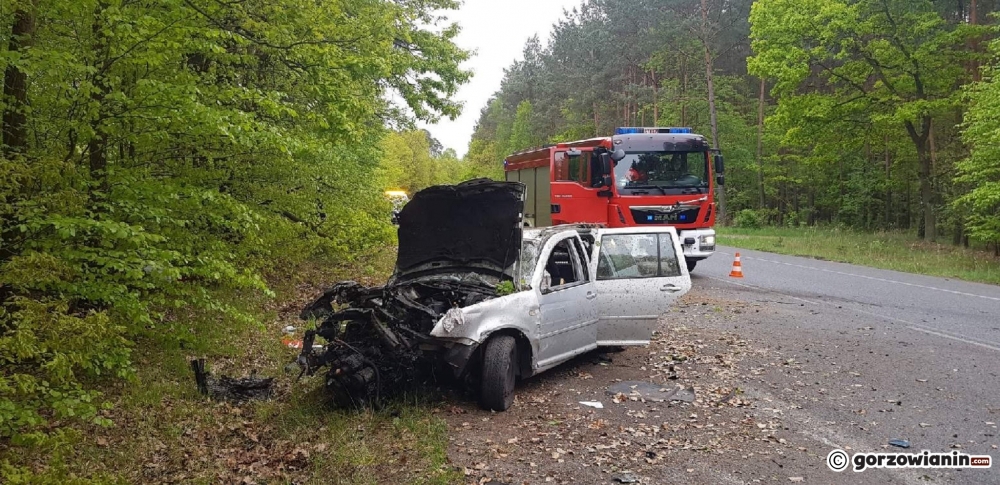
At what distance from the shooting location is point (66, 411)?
435 centimetres

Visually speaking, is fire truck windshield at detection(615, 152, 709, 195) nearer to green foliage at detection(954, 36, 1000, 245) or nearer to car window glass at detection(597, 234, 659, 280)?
car window glass at detection(597, 234, 659, 280)

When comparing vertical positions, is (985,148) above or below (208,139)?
above

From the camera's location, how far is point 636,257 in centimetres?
803

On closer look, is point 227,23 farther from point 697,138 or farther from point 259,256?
point 697,138

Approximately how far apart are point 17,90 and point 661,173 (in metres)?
11.7

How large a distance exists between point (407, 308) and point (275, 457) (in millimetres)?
1783

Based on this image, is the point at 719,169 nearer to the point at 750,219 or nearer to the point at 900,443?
the point at 900,443

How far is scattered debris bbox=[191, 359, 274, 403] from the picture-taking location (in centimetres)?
675

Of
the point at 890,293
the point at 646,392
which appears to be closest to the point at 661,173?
the point at 890,293

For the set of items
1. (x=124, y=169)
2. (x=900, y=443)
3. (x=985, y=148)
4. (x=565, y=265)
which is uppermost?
(x=985, y=148)

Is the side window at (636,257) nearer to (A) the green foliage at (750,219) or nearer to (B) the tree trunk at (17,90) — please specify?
(B) the tree trunk at (17,90)

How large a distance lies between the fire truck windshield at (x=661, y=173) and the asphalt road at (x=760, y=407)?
391 cm

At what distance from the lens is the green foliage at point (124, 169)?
449cm

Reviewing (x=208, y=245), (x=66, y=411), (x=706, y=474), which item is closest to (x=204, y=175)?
(x=208, y=245)
